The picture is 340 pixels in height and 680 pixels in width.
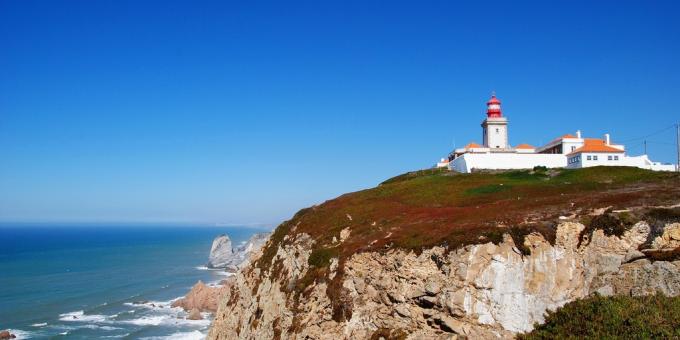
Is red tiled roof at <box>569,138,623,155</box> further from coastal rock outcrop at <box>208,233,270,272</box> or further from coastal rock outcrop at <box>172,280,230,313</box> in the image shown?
coastal rock outcrop at <box>208,233,270,272</box>

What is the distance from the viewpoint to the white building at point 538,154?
48.8m

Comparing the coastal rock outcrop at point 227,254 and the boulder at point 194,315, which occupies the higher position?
the coastal rock outcrop at point 227,254

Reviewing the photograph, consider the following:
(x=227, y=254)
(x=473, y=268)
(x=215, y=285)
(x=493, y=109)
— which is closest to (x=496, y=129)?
(x=493, y=109)

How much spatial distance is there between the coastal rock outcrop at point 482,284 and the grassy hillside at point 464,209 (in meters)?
0.61

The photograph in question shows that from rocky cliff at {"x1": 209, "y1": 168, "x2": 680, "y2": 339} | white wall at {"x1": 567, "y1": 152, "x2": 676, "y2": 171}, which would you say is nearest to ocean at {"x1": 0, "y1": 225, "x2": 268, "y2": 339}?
rocky cliff at {"x1": 209, "y1": 168, "x2": 680, "y2": 339}

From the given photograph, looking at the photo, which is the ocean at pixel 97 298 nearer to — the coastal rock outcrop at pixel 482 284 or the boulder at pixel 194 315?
the boulder at pixel 194 315

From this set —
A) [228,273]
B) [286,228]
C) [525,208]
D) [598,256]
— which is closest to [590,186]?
[525,208]

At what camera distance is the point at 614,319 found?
805 inches

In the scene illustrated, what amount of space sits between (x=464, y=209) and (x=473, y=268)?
9.32 m

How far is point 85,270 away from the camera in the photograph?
11712 cm

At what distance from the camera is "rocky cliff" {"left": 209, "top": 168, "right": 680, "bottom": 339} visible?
23.2 meters

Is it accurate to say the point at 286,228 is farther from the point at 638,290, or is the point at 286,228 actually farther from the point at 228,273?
the point at 228,273

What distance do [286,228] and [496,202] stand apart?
1753 centimetres

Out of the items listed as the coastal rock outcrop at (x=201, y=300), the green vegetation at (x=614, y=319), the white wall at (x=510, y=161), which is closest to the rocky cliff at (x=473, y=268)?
the green vegetation at (x=614, y=319)
